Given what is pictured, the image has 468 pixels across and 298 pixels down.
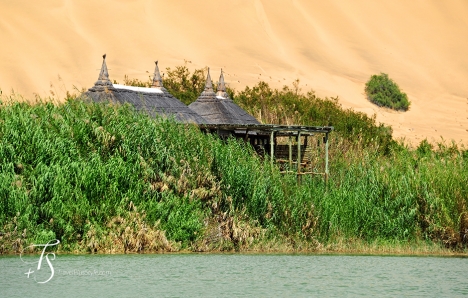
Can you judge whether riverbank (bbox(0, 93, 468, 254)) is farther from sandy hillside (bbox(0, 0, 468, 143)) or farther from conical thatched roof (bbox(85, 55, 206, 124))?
sandy hillside (bbox(0, 0, 468, 143))

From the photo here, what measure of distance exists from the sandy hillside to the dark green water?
43073 mm

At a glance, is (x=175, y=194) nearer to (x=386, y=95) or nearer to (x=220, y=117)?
(x=220, y=117)

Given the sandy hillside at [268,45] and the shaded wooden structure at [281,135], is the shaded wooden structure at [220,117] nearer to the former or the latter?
the shaded wooden structure at [281,135]

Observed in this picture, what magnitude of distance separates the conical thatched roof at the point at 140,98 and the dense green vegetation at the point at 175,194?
617cm

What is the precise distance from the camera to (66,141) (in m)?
19.9

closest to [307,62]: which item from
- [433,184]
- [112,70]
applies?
[112,70]

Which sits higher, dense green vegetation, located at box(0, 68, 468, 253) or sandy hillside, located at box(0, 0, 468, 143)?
sandy hillside, located at box(0, 0, 468, 143)

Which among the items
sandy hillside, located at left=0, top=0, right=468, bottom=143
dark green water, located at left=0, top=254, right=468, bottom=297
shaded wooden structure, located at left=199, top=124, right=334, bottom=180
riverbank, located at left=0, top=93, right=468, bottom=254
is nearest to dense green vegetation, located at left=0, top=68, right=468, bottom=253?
riverbank, located at left=0, top=93, right=468, bottom=254

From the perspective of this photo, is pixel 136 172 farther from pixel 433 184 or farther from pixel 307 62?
pixel 307 62

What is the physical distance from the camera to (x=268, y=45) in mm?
85375

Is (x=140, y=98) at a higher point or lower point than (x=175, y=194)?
higher

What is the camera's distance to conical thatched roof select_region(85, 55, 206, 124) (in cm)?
2819

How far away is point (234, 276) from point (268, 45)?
6955 centimetres

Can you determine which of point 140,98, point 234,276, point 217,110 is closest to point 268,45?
point 217,110
